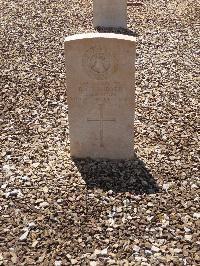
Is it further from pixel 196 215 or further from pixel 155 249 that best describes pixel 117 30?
Answer: pixel 155 249

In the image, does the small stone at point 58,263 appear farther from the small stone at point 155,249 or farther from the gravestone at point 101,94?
the gravestone at point 101,94

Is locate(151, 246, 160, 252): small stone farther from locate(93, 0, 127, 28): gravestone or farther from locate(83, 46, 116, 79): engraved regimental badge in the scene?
locate(93, 0, 127, 28): gravestone

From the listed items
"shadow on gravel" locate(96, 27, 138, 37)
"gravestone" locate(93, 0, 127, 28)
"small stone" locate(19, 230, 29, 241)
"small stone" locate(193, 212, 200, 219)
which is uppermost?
"gravestone" locate(93, 0, 127, 28)

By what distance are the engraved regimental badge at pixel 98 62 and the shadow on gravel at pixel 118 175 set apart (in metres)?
1.09

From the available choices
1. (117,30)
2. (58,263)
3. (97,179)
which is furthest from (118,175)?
(117,30)

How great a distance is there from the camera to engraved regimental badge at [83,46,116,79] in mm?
4773

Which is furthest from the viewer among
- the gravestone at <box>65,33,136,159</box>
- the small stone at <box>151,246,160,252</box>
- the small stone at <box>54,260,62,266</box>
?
the gravestone at <box>65,33,136,159</box>

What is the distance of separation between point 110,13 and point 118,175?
20.1 feet

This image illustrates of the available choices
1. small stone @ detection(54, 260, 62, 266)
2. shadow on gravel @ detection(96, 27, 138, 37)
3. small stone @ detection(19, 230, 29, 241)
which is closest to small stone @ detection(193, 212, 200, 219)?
small stone @ detection(54, 260, 62, 266)

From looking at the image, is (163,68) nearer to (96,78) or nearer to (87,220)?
(96,78)

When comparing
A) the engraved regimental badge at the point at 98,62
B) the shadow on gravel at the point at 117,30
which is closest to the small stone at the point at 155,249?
the engraved regimental badge at the point at 98,62

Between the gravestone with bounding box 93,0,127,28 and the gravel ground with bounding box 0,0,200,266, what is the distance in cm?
181

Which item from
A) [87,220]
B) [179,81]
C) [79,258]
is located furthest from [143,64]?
[79,258]

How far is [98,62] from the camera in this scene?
15.8 feet
